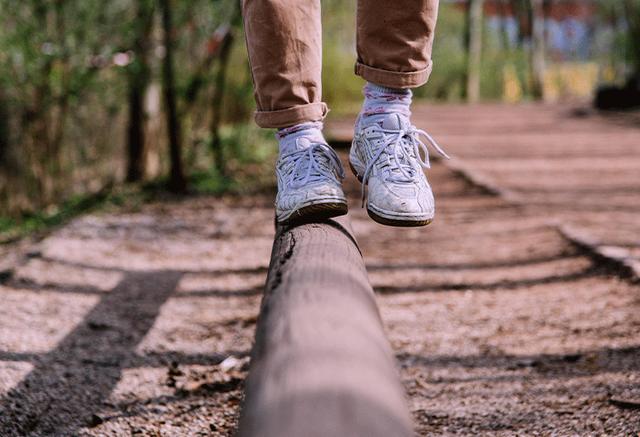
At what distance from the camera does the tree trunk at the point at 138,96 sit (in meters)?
6.05

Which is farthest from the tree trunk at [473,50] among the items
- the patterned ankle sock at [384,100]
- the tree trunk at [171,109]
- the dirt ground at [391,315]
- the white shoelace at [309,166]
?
the white shoelace at [309,166]

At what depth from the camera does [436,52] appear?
719 inches

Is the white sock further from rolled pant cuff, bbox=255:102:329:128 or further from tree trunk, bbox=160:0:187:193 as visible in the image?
tree trunk, bbox=160:0:187:193

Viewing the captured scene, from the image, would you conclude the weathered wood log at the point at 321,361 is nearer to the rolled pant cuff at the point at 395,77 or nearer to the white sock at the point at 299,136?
the white sock at the point at 299,136

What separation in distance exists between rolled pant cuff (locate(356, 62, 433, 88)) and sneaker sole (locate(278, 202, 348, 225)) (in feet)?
1.16

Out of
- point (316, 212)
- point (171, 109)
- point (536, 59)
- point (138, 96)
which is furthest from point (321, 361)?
point (536, 59)

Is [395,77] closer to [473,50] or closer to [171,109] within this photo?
[171,109]

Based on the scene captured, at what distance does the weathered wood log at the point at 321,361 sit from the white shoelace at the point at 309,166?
0.42 meters

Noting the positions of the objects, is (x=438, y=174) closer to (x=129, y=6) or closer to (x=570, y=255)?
(x=570, y=255)

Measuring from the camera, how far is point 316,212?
5.35 ft

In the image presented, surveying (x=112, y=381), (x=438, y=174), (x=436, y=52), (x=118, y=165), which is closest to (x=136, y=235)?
(x=112, y=381)

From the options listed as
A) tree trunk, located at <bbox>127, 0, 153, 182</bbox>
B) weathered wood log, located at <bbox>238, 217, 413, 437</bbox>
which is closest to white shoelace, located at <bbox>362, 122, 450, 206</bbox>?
weathered wood log, located at <bbox>238, 217, 413, 437</bbox>

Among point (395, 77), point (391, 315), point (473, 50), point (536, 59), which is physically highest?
point (395, 77)

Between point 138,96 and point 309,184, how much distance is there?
5181 millimetres
